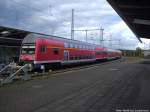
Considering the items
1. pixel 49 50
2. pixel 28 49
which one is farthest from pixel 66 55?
pixel 28 49

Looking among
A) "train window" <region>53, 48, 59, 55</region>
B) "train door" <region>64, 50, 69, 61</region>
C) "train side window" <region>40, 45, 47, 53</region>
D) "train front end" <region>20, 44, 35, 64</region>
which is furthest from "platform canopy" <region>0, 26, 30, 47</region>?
"train door" <region>64, 50, 69, 61</region>

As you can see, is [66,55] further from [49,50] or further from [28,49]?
[28,49]

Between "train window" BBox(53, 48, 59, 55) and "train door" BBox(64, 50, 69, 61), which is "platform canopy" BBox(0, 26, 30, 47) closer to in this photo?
"train window" BBox(53, 48, 59, 55)

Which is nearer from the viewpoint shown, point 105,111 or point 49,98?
point 105,111

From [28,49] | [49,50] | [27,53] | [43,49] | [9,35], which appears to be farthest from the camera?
[9,35]

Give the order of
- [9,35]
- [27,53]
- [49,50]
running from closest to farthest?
[27,53]
[49,50]
[9,35]

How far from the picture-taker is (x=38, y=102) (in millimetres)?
12383

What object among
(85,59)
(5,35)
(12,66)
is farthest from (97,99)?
(85,59)

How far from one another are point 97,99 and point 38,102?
2.55 meters

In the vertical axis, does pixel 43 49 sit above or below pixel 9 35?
below

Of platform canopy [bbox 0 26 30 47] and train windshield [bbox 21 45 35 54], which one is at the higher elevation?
platform canopy [bbox 0 26 30 47]

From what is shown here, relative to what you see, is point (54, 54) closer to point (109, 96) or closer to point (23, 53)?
point (23, 53)

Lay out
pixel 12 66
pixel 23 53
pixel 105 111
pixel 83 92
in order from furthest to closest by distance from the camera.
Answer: pixel 23 53
pixel 12 66
pixel 83 92
pixel 105 111

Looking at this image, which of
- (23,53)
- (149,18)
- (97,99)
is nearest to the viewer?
(97,99)
